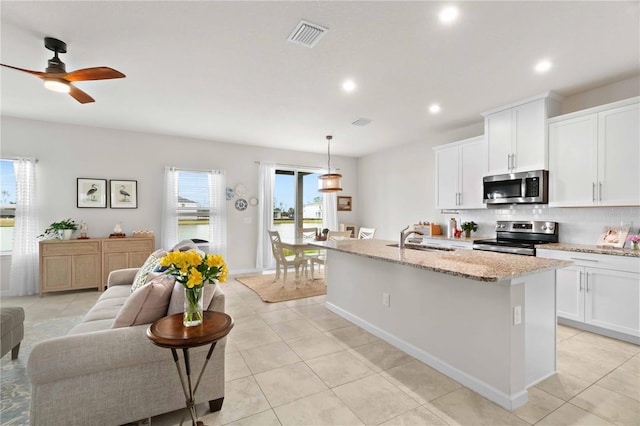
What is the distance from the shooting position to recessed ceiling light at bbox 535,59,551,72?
9.60ft

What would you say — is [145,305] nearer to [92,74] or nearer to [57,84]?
[92,74]

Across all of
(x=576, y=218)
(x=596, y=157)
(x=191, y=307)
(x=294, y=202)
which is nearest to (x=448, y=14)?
(x=596, y=157)

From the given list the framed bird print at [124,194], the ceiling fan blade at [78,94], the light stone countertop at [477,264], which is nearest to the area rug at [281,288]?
the light stone countertop at [477,264]

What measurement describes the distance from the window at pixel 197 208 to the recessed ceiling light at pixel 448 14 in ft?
16.3

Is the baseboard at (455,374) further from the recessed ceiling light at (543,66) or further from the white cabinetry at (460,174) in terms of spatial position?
the recessed ceiling light at (543,66)

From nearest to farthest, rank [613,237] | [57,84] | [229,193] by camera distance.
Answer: [57,84] < [613,237] < [229,193]

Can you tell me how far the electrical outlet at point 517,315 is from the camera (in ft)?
6.45

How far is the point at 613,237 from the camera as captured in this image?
3322 millimetres

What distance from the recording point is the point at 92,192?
16.9 ft

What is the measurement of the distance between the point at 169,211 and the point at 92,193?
125 centimetres

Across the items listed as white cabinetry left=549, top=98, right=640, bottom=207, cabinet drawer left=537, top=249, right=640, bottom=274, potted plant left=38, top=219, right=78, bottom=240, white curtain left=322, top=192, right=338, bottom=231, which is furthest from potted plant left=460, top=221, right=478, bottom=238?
potted plant left=38, top=219, right=78, bottom=240

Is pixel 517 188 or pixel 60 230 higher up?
pixel 517 188

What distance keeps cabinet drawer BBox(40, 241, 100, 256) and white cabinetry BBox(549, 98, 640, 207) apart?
6.75 m

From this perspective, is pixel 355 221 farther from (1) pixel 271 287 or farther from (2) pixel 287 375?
(2) pixel 287 375
